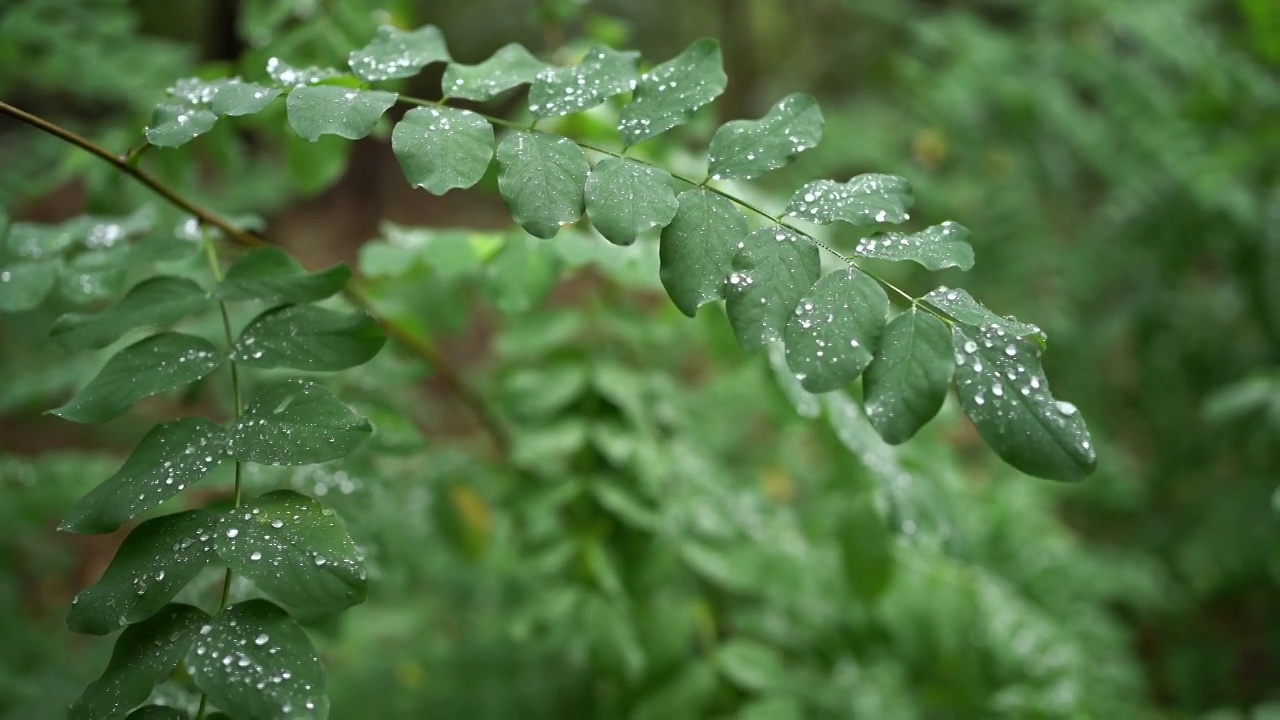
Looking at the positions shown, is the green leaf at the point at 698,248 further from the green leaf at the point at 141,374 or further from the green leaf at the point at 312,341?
the green leaf at the point at 141,374

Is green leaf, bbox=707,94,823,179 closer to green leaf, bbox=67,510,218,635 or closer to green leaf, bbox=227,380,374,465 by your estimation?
green leaf, bbox=227,380,374,465

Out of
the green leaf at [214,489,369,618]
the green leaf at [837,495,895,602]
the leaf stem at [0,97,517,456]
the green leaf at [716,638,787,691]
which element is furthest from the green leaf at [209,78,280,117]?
the green leaf at [716,638,787,691]

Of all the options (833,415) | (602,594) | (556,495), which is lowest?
(602,594)

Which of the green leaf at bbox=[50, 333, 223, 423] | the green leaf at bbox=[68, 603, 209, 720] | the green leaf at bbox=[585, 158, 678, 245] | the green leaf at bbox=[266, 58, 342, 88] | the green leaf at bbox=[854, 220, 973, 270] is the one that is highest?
the green leaf at bbox=[266, 58, 342, 88]

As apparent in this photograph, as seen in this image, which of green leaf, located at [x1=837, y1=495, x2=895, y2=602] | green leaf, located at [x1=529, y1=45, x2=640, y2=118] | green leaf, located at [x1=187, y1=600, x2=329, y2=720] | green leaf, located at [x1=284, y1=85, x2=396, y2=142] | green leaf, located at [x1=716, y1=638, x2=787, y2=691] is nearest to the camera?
green leaf, located at [x1=187, y1=600, x2=329, y2=720]

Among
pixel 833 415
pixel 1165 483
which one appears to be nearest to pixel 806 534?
pixel 833 415

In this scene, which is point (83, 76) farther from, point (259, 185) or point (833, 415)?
point (833, 415)
